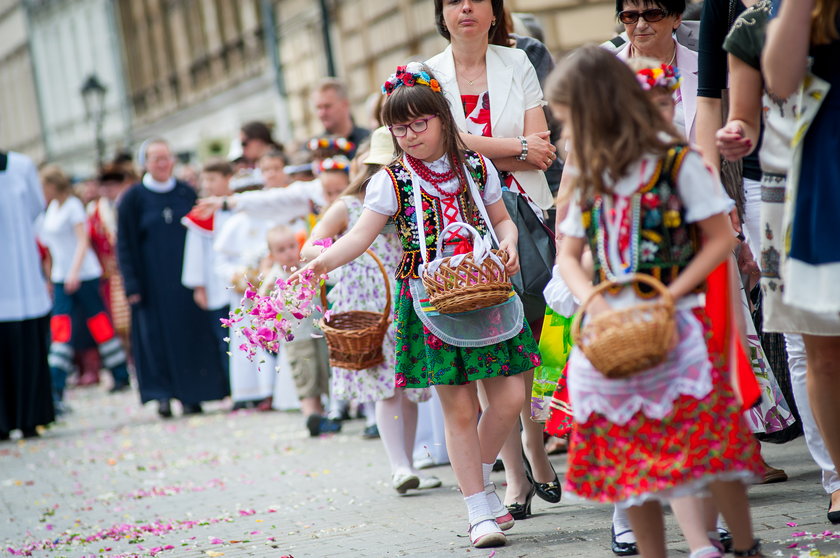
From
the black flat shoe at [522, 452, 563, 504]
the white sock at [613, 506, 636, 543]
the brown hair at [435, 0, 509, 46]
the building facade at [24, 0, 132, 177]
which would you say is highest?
the building facade at [24, 0, 132, 177]

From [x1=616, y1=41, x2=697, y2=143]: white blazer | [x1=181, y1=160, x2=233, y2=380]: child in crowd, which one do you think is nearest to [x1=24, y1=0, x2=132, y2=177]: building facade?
[x1=181, y1=160, x2=233, y2=380]: child in crowd

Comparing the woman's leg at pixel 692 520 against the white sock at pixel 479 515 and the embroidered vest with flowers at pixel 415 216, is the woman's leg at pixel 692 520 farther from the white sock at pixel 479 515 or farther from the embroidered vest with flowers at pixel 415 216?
the embroidered vest with flowers at pixel 415 216

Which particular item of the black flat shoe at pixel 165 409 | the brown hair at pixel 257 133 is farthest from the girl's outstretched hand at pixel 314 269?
the black flat shoe at pixel 165 409

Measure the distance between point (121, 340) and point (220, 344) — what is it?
15.0 ft

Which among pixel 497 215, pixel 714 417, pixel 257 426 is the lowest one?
pixel 257 426

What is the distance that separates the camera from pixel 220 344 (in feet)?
39.4

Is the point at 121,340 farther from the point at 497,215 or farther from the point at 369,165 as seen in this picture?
the point at 497,215

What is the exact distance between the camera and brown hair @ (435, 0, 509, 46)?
612cm

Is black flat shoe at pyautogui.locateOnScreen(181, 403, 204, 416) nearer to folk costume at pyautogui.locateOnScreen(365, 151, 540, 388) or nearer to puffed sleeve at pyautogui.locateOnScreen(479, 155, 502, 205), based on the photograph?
folk costume at pyautogui.locateOnScreen(365, 151, 540, 388)

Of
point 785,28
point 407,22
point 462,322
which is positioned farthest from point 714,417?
point 407,22

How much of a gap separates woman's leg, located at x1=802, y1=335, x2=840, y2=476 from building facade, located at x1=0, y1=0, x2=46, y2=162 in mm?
55386

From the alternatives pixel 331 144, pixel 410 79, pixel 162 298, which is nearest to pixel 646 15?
pixel 410 79

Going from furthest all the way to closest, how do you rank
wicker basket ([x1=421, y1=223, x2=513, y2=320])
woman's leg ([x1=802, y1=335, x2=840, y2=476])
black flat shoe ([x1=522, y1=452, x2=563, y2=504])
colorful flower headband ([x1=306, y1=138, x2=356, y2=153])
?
colorful flower headband ([x1=306, y1=138, x2=356, y2=153]) → black flat shoe ([x1=522, y1=452, x2=563, y2=504]) → wicker basket ([x1=421, y1=223, x2=513, y2=320]) → woman's leg ([x1=802, y1=335, x2=840, y2=476])

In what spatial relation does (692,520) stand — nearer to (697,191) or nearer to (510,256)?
(697,191)
